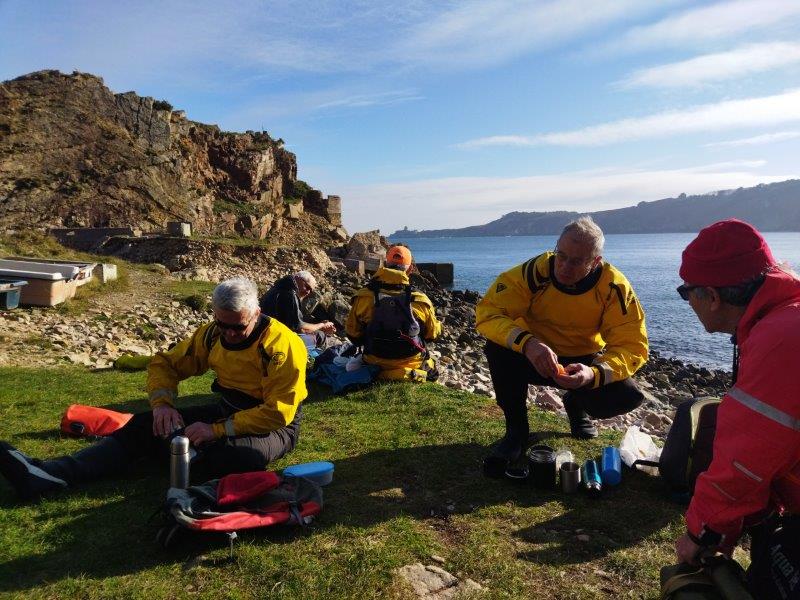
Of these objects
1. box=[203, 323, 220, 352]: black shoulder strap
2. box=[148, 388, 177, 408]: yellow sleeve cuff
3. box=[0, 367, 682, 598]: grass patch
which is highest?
box=[203, 323, 220, 352]: black shoulder strap

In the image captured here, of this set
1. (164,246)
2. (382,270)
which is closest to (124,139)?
(164,246)

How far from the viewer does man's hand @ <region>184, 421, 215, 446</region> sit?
172 inches

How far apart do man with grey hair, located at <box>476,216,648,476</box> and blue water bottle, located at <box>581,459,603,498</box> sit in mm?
605

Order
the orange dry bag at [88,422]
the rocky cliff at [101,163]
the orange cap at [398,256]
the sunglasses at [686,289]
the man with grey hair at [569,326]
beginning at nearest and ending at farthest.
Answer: the sunglasses at [686,289]
the man with grey hair at [569,326]
the orange dry bag at [88,422]
the orange cap at [398,256]
the rocky cliff at [101,163]

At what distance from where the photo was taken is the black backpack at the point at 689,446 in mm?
4094

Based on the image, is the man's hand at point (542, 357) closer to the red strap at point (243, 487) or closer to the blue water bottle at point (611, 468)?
the blue water bottle at point (611, 468)

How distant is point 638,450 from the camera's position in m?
5.11

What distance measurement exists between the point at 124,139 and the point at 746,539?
145 ft

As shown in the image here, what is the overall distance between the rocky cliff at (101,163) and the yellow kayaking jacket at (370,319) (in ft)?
109

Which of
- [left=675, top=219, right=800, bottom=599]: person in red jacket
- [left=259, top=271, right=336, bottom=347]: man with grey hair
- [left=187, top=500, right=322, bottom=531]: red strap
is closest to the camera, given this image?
[left=675, top=219, right=800, bottom=599]: person in red jacket

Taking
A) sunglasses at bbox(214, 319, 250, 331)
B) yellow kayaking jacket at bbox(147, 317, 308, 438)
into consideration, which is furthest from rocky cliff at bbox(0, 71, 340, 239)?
sunglasses at bbox(214, 319, 250, 331)

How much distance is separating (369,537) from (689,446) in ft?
7.70

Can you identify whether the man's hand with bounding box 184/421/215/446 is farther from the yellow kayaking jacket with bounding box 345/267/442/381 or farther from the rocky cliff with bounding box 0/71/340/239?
the rocky cliff with bounding box 0/71/340/239

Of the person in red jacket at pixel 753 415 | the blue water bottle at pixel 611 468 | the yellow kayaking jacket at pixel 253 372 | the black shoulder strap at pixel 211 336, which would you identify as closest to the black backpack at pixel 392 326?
the yellow kayaking jacket at pixel 253 372
